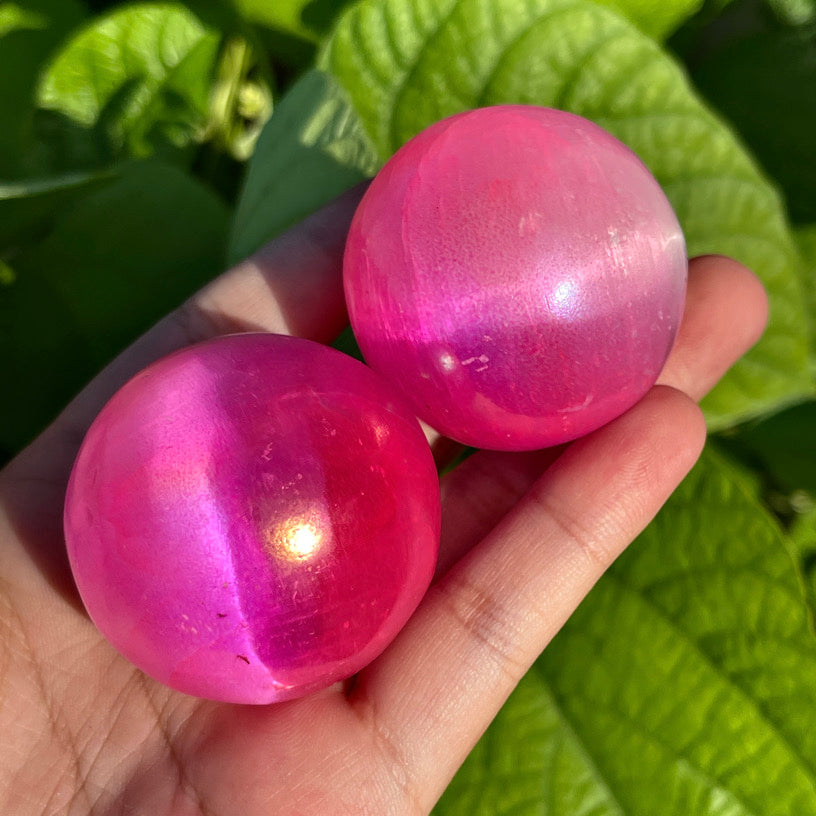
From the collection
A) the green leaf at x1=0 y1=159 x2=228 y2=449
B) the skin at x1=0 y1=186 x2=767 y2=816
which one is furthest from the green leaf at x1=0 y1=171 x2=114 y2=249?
the skin at x1=0 y1=186 x2=767 y2=816

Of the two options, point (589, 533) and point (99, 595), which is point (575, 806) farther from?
point (99, 595)

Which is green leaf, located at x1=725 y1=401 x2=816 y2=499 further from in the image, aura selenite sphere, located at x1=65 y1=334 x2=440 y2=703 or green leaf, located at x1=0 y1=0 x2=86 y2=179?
green leaf, located at x1=0 y1=0 x2=86 y2=179

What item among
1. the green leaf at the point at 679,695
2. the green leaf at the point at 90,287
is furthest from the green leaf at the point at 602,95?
the green leaf at the point at 90,287

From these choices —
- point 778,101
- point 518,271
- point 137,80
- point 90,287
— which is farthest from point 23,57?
point 778,101

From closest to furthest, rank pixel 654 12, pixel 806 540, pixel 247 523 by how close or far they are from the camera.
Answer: pixel 247 523 < pixel 654 12 < pixel 806 540

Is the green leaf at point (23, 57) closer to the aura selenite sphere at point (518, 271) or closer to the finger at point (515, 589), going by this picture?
the aura selenite sphere at point (518, 271)

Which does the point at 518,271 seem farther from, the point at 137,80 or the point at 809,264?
the point at 137,80
